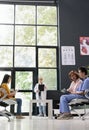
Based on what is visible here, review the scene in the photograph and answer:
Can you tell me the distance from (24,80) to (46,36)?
1.73m

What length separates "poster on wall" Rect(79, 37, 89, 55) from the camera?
9.38 m

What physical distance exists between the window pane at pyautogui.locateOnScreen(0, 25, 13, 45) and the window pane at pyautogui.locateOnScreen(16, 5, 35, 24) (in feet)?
1.33

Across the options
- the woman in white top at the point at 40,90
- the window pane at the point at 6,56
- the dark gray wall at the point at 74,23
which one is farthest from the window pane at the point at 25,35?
the woman in white top at the point at 40,90

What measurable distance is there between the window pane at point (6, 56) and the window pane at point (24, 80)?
45 cm

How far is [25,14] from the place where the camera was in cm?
966

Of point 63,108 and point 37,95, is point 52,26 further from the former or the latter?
point 63,108

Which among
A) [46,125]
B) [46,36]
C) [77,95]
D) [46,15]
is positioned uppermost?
[46,15]

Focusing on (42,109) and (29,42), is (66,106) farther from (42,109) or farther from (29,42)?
(29,42)

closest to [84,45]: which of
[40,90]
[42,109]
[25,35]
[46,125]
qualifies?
[25,35]

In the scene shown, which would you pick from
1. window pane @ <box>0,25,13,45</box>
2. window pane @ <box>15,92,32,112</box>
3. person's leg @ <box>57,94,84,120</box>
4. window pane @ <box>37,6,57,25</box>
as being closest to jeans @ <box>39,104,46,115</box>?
window pane @ <box>15,92,32,112</box>

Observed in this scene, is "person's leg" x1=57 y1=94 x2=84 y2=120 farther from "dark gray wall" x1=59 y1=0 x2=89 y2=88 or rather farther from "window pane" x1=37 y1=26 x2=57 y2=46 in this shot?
"window pane" x1=37 y1=26 x2=57 y2=46

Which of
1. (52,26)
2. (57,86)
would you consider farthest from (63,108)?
(52,26)

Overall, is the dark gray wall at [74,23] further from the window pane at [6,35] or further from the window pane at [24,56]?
the window pane at [6,35]

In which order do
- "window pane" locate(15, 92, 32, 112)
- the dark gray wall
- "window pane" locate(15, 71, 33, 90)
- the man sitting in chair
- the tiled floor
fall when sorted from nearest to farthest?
the tiled floor, the man sitting in chair, "window pane" locate(15, 92, 32, 112), "window pane" locate(15, 71, 33, 90), the dark gray wall
